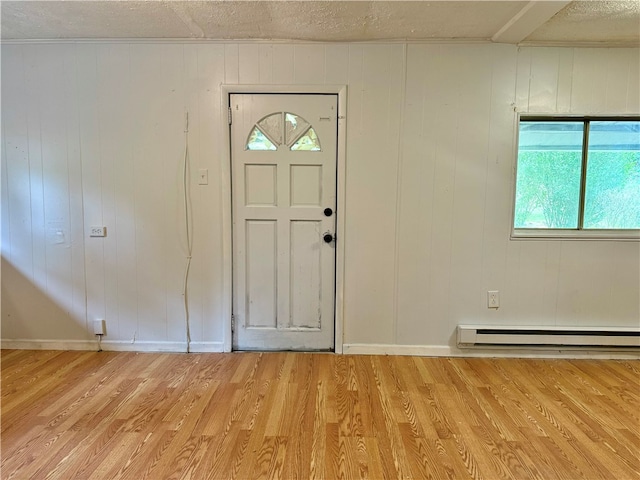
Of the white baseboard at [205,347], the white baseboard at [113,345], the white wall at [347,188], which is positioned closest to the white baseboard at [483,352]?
the white wall at [347,188]

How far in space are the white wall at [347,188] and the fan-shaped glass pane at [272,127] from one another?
0.27 m

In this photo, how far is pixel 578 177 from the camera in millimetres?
2498

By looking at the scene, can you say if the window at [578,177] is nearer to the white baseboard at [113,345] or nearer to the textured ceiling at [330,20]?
the textured ceiling at [330,20]

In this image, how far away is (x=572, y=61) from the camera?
2.39 metres

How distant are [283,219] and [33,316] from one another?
2.10m

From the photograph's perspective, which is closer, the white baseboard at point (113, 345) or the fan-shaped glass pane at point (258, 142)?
the fan-shaped glass pane at point (258, 142)

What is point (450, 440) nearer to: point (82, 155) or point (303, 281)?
point (303, 281)

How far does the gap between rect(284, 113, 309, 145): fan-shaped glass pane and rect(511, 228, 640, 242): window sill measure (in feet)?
5.70

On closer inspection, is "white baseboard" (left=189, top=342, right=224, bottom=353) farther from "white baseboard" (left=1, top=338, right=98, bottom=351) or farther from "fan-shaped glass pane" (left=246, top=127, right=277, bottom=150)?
"fan-shaped glass pane" (left=246, top=127, right=277, bottom=150)

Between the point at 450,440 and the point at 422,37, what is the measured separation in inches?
98.0

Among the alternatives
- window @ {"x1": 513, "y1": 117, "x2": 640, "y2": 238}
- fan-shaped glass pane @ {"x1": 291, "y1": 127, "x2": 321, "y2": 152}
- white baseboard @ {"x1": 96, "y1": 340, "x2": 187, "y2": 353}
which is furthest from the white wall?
fan-shaped glass pane @ {"x1": 291, "y1": 127, "x2": 321, "y2": 152}

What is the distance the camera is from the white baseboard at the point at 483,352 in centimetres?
255

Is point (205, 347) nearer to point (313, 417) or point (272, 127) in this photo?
point (313, 417)

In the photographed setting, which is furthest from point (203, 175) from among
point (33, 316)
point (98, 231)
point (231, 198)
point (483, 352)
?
point (483, 352)
